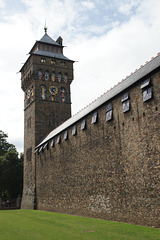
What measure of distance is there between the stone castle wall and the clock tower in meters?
10.7

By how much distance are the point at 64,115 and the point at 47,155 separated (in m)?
9.59

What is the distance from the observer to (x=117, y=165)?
15.6 metres

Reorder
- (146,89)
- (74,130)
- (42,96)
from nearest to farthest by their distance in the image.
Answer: (146,89) < (74,130) < (42,96)

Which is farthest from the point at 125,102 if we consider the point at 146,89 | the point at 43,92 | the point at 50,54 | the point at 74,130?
the point at 50,54

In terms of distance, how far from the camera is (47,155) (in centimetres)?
2816

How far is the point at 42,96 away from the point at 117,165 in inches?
878

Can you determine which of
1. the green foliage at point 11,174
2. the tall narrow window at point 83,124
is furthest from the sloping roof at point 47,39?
the tall narrow window at point 83,124

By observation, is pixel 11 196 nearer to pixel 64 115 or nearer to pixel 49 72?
pixel 64 115

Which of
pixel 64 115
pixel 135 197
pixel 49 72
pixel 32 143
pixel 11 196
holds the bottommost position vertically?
pixel 11 196

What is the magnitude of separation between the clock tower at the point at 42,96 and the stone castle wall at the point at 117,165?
10.7 meters

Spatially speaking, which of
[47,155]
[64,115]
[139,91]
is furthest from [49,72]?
[139,91]

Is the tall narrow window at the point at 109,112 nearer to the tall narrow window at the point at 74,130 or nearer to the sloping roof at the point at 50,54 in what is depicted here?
the tall narrow window at the point at 74,130

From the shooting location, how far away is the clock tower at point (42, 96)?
34.3 meters

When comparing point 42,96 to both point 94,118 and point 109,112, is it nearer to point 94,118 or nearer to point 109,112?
point 94,118
